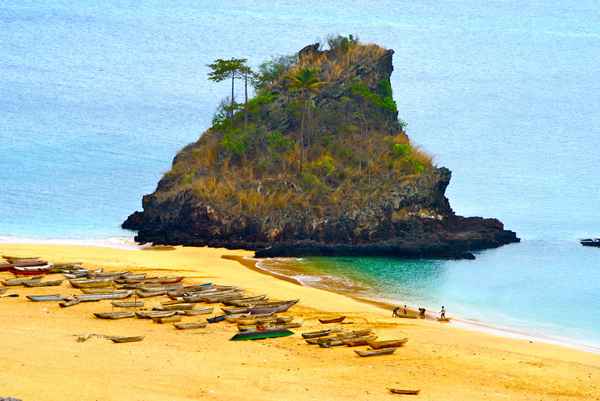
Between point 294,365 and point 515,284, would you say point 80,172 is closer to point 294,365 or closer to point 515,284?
point 515,284

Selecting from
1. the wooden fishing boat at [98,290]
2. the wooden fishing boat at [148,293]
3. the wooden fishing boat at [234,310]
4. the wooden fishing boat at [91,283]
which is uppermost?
the wooden fishing boat at [91,283]

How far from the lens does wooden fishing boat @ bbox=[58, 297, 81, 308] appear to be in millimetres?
52688

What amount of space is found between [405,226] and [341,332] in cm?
4267

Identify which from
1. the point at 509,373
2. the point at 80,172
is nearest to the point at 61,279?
the point at 509,373

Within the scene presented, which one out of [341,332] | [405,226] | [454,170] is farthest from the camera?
[454,170]

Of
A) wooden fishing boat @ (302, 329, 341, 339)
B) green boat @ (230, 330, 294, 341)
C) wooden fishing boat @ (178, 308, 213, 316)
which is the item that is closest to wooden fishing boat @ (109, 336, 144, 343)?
green boat @ (230, 330, 294, 341)

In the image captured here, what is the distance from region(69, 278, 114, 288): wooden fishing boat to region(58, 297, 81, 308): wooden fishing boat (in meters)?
3.91

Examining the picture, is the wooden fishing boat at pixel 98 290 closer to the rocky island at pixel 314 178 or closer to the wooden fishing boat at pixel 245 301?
the wooden fishing boat at pixel 245 301

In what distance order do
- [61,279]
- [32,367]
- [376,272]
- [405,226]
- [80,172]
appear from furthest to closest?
[80,172] < [405,226] < [376,272] < [61,279] < [32,367]

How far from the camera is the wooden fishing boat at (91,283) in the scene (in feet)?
191

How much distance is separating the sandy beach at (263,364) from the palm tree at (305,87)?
1409 inches

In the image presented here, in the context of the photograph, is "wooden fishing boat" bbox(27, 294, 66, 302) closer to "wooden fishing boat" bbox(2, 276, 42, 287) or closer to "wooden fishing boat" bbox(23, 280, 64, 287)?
"wooden fishing boat" bbox(23, 280, 64, 287)

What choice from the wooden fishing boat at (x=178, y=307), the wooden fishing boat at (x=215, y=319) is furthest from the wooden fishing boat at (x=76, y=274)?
the wooden fishing boat at (x=215, y=319)

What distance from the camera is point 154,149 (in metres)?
177
